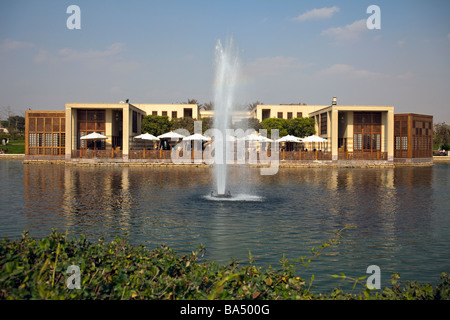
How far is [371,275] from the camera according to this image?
8562 mm

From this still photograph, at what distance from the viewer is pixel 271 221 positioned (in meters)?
14.7

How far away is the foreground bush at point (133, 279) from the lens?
15.9 ft

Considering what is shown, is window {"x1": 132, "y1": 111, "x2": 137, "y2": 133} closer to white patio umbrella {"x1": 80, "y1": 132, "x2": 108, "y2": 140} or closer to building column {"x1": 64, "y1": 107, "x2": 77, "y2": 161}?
white patio umbrella {"x1": 80, "y1": 132, "x2": 108, "y2": 140}

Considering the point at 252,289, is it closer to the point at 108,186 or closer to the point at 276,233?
the point at 276,233

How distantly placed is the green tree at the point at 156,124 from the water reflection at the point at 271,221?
3721 centimetres

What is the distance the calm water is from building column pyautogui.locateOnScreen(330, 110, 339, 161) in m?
24.6

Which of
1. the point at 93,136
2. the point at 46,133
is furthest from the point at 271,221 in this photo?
the point at 46,133

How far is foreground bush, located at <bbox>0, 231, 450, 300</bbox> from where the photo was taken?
4.85 metres

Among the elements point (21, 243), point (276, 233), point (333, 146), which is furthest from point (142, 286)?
point (333, 146)

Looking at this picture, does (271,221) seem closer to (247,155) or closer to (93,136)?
(247,155)

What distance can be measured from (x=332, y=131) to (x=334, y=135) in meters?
0.62

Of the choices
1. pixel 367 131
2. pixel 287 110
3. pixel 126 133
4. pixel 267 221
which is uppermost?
pixel 287 110

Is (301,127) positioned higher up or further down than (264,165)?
higher up
